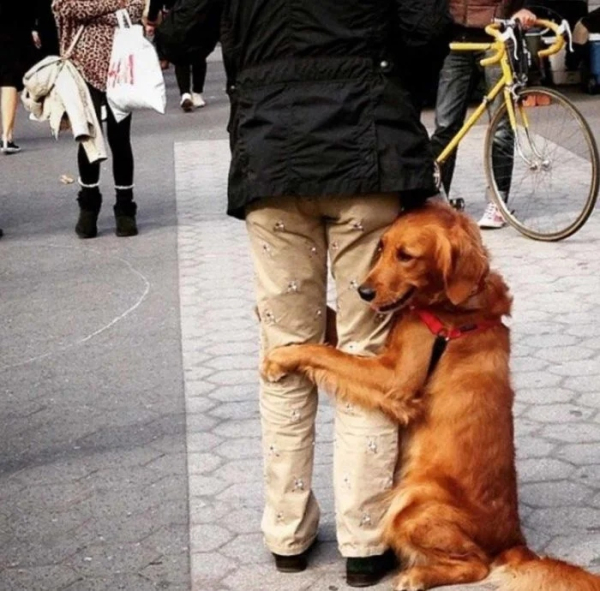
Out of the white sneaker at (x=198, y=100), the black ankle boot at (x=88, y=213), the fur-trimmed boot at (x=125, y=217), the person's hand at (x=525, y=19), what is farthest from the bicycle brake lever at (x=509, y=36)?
the white sneaker at (x=198, y=100)

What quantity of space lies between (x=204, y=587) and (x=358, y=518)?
21.3 inches

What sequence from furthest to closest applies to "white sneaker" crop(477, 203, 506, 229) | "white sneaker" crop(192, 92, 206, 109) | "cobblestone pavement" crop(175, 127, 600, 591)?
"white sneaker" crop(192, 92, 206, 109) → "white sneaker" crop(477, 203, 506, 229) → "cobblestone pavement" crop(175, 127, 600, 591)

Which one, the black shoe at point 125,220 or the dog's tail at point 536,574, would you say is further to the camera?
the black shoe at point 125,220

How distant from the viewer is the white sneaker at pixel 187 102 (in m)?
17.2

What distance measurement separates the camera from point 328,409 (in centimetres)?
592

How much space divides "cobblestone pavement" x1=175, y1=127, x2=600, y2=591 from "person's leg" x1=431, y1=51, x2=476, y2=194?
666 mm

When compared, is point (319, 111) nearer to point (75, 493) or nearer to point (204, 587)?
point (204, 587)

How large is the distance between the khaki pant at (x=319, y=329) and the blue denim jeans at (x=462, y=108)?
5084 millimetres

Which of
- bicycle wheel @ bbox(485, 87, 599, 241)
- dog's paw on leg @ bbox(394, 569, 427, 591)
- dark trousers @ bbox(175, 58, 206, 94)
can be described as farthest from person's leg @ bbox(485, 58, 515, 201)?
dark trousers @ bbox(175, 58, 206, 94)

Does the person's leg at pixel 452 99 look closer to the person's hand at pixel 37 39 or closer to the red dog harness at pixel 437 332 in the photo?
the red dog harness at pixel 437 332

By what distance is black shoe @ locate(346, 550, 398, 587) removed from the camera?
4.25 m

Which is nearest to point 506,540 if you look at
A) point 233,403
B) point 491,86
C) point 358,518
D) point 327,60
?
point 358,518

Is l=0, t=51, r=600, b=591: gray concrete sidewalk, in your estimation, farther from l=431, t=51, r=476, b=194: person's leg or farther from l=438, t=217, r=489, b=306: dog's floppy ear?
l=438, t=217, r=489, b=306: dog's floppy ear

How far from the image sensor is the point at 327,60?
393 centimetres
